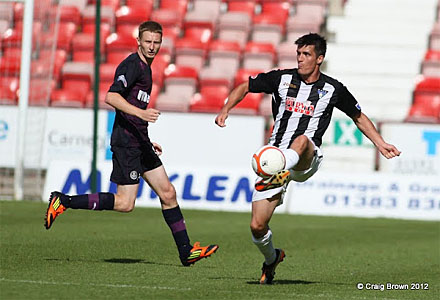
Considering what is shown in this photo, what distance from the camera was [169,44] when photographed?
2345 centimetres

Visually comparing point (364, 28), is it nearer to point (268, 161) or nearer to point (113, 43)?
point (113, 43)

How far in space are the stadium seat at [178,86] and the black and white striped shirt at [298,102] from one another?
12.5 metres

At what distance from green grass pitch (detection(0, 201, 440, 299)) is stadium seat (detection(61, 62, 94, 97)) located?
5877 mm

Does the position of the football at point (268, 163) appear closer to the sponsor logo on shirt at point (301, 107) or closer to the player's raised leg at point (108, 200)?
the sponsor logo on shirt at point (301, 107)

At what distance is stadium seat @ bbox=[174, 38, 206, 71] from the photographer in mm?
23375

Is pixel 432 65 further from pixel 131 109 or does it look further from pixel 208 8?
pixel 131 109

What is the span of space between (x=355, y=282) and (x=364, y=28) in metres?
15.8

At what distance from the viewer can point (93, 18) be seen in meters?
24.0

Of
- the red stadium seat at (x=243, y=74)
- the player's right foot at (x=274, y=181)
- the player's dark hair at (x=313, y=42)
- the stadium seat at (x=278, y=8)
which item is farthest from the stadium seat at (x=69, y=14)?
the player's right foot at (x=274, y=181)

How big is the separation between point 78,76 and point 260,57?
4.11m

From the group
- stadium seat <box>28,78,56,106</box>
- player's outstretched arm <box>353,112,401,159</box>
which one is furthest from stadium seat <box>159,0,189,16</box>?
player's outstretched arm <box>353,112,401,159</box>

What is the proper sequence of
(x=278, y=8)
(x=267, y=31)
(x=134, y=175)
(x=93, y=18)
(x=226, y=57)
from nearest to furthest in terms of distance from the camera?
(x=134, y=175) < (x=226, y=57) < (x=267, y=31) < (x=93, y=18) < (x=278, y=8)

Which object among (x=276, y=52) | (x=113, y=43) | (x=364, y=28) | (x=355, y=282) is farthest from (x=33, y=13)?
(x=355, y=282)

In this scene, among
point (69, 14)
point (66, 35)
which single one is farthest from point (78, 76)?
point (69, 14)
